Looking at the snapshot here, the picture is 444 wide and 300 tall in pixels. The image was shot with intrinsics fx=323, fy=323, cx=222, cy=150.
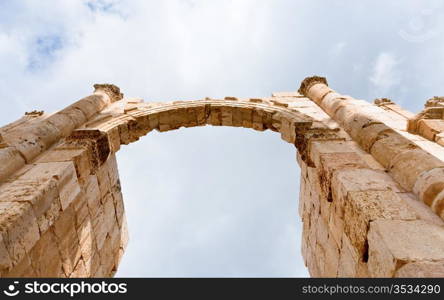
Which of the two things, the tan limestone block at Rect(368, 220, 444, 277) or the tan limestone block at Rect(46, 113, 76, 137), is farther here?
the tan limestone block at Rect(46, 113, 76, 137)

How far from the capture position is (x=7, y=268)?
3342 millimetres

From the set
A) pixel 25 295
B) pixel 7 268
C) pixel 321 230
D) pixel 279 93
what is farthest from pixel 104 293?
pixel 279 93

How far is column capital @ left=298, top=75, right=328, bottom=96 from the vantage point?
824 cm

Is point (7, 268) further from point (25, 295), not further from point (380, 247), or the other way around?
point (380, 247)

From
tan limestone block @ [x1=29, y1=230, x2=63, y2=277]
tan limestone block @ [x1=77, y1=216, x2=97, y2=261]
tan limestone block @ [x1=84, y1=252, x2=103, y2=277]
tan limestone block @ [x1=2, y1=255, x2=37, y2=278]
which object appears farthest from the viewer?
tan limestone block @ [x1=84, y1=252, x2=103, y2=277]

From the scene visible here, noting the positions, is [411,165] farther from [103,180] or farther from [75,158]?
[103,180]

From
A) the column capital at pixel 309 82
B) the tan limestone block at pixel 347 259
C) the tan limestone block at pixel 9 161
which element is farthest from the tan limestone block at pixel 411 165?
the tan limestone block at pixel 9 161

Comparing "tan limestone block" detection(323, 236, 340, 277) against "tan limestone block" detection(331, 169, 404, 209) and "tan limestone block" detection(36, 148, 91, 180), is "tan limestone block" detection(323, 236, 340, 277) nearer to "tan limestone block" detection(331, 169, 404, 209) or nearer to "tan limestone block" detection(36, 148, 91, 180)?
"tan limestone block" detection(331, 169, 404, 209)

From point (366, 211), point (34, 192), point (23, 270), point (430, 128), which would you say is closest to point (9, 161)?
point (34, 192)

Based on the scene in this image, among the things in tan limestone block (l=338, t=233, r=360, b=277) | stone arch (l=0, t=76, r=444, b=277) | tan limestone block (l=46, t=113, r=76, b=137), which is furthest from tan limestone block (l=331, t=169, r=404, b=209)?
tan limestone block (l=46, t=113, r=76, b=137)

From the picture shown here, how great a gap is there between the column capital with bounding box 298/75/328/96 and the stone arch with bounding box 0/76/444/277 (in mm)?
261

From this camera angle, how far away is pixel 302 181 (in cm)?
641

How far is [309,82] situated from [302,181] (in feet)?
10.2

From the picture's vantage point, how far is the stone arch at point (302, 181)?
131 inches
